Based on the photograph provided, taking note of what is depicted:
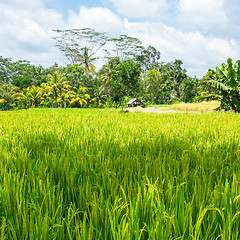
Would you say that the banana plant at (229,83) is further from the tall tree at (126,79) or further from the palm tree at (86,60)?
the palm tree at (86,60)

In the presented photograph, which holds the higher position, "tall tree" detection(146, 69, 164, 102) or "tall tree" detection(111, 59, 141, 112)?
"tall tree" detection(146, 69, 164, 102)

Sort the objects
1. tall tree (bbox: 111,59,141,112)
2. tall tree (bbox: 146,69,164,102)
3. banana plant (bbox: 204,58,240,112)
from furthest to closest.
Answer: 1. tall tree (bbox: 146,69,164,102)
2. tall tree (bbox: 111,59,141,112)
3. banana plant (bbox: 204,58,240,112)

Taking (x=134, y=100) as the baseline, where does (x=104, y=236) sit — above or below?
below

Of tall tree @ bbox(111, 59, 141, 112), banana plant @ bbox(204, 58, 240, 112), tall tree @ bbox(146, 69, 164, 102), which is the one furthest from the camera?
tall tree @ bbox(146, 69, 164, 102)

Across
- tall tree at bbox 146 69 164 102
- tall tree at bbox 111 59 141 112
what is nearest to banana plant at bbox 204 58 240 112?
tall tree at bbox 111 59 141 112

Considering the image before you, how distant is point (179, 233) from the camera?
0.67 m

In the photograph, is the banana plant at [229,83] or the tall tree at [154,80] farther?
the tall tree at [154,80]

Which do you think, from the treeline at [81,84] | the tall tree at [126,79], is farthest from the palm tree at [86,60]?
the tall tree at [126,79]

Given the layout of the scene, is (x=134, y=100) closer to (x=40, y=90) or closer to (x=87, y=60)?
(x=87, y=60)

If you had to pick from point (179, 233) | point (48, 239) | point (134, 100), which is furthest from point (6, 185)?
point (134, 100)

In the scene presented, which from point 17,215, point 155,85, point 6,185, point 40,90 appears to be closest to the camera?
point 17,215

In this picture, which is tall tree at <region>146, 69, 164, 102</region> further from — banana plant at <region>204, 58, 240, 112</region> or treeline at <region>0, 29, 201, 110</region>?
banana plant at <region>204, 58, 240, 112</region>

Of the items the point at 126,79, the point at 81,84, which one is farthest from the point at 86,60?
the point at 126,79

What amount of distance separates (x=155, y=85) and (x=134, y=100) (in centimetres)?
602
